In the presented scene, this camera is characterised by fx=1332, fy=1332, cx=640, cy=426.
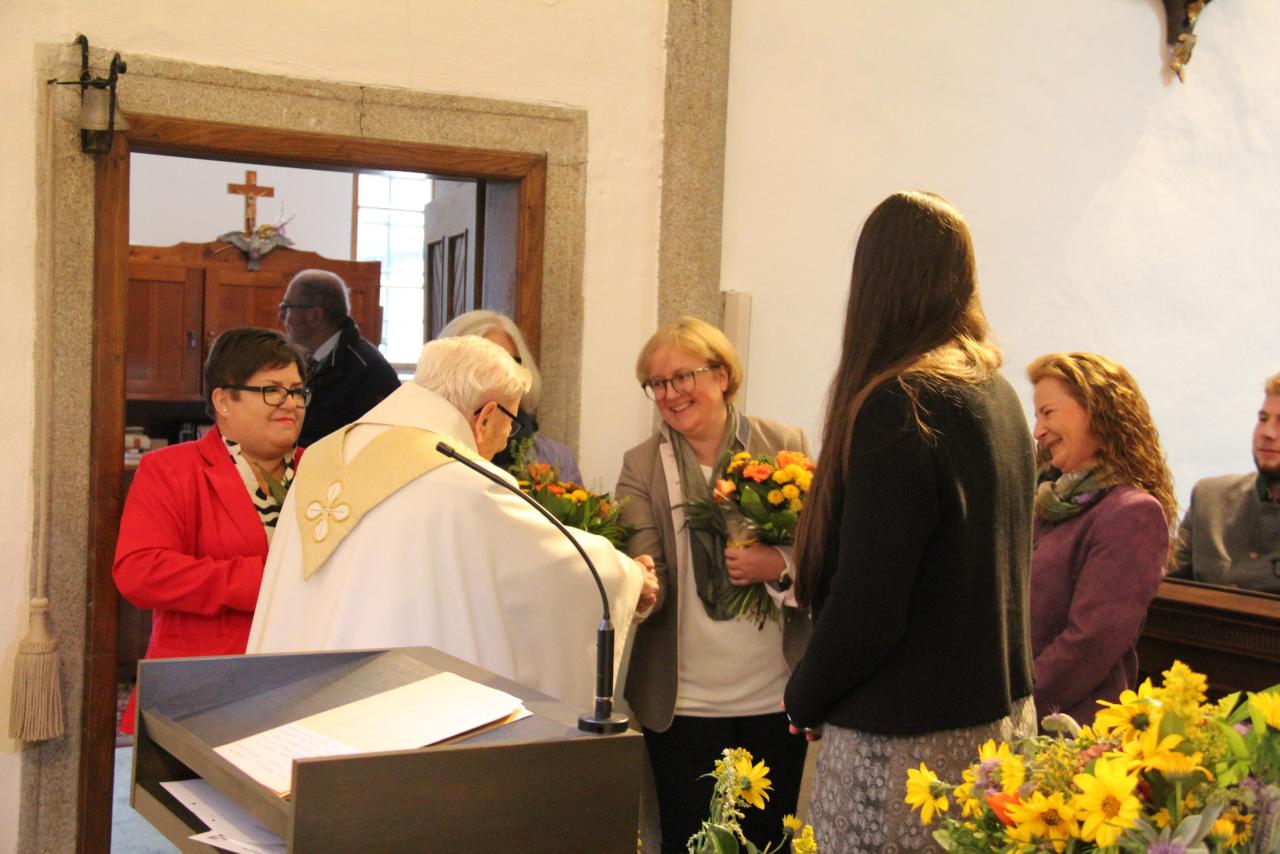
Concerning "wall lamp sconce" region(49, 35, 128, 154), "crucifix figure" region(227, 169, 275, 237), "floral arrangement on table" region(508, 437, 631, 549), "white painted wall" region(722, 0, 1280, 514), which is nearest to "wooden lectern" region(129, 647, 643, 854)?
"floral arrangement on table" region(508, 437, 631, 549)

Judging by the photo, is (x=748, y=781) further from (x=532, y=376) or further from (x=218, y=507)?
(x=532, y=376)

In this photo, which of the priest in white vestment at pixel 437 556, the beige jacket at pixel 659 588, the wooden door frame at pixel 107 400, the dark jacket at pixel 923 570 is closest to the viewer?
the dark jacket at pixel 923 570

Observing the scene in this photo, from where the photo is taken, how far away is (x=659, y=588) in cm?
334

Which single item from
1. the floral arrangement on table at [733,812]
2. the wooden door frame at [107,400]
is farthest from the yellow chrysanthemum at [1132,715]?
the wooden door frame at [107,400]

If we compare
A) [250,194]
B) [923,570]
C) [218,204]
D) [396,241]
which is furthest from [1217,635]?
[396,241]

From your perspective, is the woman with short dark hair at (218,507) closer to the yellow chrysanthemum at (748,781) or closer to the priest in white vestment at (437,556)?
the priest in white vestment at (437,556)

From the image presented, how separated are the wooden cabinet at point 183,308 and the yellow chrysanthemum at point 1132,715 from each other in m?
9.00

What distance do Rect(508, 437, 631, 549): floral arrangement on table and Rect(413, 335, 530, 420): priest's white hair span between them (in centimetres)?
43

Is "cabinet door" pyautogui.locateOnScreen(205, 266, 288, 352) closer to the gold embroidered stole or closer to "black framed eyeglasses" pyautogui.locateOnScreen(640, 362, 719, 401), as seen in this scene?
"black framed eyeglasses" pyautogui.locateOnScreen(640, 362, 719, 401)

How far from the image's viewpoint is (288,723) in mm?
1771

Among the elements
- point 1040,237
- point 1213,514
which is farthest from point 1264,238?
point 1213,514

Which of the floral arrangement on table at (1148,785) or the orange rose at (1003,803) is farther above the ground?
the floral arrangement on table at (1148,785)

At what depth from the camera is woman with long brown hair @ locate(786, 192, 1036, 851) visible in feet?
7.06

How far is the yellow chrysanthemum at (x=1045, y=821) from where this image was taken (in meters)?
1.13
